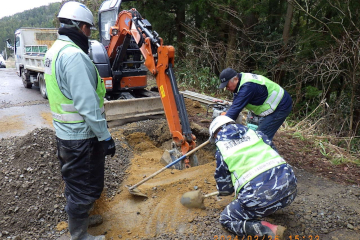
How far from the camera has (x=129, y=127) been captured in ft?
20.0

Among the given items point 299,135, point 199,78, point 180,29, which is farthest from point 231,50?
point 299,135

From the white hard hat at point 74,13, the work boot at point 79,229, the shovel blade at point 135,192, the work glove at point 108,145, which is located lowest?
the shovel blade at point 135,192

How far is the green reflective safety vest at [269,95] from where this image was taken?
12.3 feet

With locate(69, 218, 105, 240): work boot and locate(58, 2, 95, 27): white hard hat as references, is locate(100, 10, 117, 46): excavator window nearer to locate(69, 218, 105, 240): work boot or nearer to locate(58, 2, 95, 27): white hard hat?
locate(58, 2, 95, 27): white hard hat

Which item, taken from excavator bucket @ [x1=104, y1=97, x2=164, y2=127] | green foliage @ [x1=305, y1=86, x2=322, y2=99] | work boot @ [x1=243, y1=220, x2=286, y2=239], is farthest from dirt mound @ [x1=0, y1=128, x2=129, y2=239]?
green foliage @ [x1=305, y1=86, x2=322, y2=99]

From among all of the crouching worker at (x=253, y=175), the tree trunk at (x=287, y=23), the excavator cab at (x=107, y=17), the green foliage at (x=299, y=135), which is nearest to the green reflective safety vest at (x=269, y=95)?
the crouching worker at (x=253, y=175)

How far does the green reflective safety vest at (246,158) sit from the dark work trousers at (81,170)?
4.07 feet

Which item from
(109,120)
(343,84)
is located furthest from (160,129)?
(343,84)

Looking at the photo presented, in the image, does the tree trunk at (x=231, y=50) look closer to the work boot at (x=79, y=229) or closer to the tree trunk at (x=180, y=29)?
the tree trunk at (x=180, y=29)

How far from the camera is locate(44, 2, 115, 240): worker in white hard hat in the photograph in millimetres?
2484

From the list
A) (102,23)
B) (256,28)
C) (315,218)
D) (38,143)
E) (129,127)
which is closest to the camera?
(315,218)

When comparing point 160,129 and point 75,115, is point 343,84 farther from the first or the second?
point 75,115

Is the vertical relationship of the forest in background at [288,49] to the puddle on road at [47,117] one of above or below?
above

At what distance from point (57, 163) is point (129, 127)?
2.33 meters
